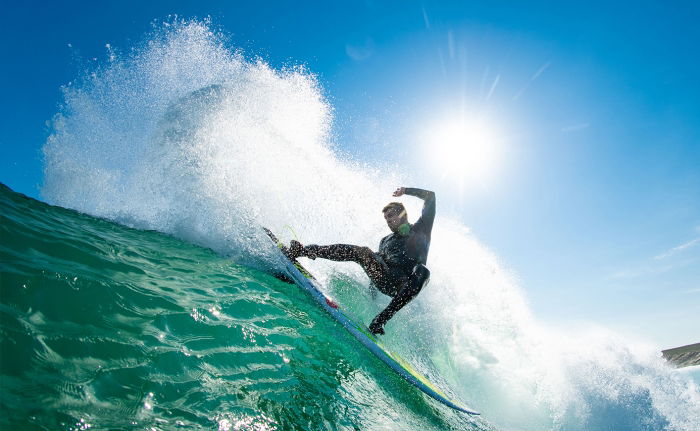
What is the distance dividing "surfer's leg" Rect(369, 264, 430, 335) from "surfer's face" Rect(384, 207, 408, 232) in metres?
1.09

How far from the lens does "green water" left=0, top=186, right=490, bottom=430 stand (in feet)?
6.09

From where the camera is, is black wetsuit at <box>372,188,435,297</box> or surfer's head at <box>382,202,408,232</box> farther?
surfer's head at <box>382,202,408,232</box>

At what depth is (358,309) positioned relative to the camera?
22.4 ft

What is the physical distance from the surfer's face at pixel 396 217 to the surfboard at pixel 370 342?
1.85 meters

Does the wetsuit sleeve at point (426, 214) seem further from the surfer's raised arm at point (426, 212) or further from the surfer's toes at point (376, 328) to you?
the surfer's toes at point (376, 328)

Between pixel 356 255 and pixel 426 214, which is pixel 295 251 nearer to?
pixel 356 255

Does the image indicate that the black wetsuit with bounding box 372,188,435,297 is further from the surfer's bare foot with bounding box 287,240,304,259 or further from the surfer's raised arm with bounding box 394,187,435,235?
the surfer's bare foot with bounding box 287,240,304,259

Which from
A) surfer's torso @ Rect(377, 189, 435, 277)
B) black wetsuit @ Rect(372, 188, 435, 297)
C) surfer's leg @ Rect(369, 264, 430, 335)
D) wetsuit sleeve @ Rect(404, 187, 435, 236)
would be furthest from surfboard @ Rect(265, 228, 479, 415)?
wetsuit sleeve @ Rect(404, 187, 435, 236)

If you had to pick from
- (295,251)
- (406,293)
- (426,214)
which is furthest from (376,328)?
(426,214)

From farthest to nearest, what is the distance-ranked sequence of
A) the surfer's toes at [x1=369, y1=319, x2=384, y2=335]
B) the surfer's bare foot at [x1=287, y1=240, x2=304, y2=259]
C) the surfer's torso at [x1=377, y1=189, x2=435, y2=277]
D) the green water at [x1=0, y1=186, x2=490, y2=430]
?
the surfer's bare foot at [x1=287, y1=240, x2=304, y2=259] < the surfer's torso at [x1=377, y1=189, x2=435, y2=277] < the surfer's toes at [x1=369, y1=319, x2=384, y2=335] < the green water at [x1=0, y1=186, x2=490, y2=430]

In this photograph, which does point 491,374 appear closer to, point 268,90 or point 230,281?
point 230,281

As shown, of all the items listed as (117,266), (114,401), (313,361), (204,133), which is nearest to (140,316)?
(114,401)

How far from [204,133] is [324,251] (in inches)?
224

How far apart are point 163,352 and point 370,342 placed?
2913 mm
